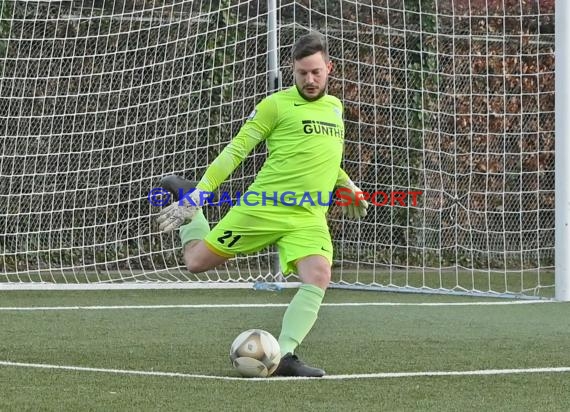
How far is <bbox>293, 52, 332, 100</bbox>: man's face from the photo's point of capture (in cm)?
628

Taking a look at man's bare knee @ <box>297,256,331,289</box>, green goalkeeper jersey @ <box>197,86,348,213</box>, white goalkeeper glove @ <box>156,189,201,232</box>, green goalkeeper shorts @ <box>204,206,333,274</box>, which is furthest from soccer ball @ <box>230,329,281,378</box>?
green goalkeeper jersey @ <box>197,86,348,213</box>

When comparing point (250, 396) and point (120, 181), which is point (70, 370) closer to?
point (250, 396)

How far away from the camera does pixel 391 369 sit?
6.17 meters

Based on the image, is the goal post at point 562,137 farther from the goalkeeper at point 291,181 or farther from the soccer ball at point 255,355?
the soccer ball at point 255,355

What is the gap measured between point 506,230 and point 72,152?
4.20 m

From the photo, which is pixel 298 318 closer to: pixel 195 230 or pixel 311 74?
pixel 195 230

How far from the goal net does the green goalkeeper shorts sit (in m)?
4.85

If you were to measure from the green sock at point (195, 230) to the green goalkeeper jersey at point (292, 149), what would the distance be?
1.14 ft

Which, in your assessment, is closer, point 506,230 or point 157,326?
point 157,326

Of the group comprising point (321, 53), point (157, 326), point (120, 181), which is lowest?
point (157, 326)

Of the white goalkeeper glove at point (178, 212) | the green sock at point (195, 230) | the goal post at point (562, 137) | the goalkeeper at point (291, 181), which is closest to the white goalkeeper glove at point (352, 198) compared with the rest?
the goalkeeper at point (291, 181)

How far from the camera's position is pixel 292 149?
21.2ft

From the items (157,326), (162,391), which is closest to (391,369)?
(162,391)

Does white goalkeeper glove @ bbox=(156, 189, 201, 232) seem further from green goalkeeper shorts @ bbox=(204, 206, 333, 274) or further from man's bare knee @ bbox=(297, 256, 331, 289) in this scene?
man's bare knee @ bbox=(297, 256, 331, 289)
